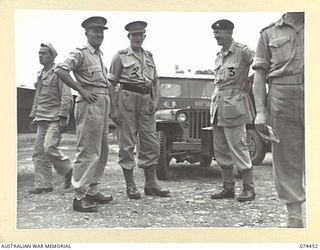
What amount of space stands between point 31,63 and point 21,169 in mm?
388

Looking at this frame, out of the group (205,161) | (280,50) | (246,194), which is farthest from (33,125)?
(280,50)

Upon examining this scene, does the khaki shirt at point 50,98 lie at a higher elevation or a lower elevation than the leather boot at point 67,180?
higher

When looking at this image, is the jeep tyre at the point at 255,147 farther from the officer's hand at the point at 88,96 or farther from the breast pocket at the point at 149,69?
the officer's hand at the point at 88,96

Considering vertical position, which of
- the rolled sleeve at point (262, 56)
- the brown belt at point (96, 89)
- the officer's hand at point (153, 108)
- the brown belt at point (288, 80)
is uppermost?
the rolled sleeve at point (262, 56)

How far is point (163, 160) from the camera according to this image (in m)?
2.57

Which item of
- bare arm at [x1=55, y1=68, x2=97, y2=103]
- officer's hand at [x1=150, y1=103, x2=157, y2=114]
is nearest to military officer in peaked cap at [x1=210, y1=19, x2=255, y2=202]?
officer's hand at [x1=150, y1=103, x2=157, y2=114]

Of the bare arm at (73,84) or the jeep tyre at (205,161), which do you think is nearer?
the bare arm at (73,84)

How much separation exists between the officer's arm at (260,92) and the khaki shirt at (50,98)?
68 cm

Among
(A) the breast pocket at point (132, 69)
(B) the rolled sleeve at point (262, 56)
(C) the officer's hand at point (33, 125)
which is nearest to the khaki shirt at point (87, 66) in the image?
(A) the breast pocket at point (132, 69)

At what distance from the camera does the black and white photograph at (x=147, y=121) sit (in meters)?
2.26

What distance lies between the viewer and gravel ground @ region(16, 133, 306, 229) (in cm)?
228

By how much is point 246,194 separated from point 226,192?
0.07 m

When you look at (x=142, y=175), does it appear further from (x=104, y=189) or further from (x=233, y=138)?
(x=233, y=138)

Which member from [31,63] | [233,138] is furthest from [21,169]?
[233,138]
